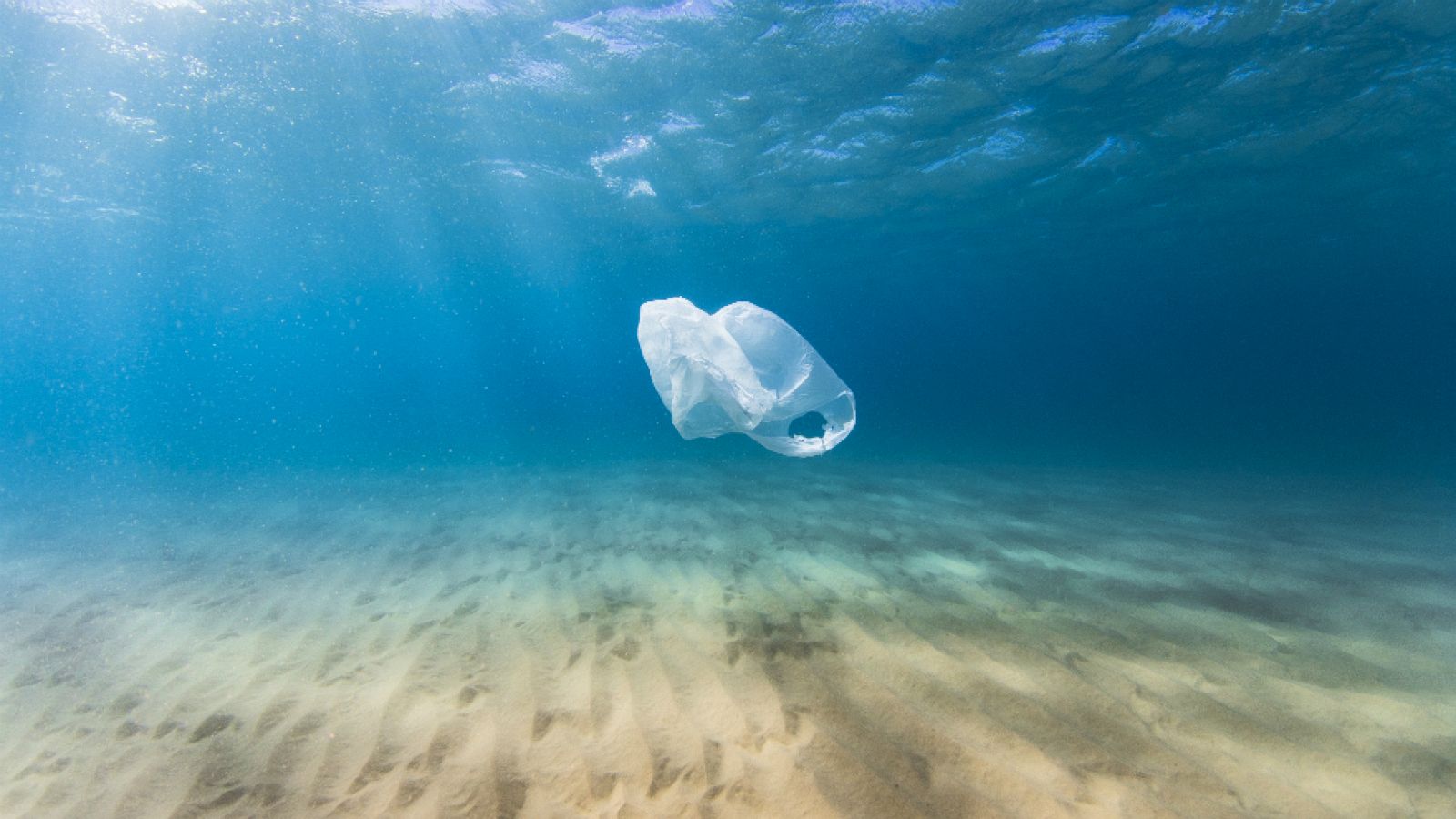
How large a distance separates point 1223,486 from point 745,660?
12.8 meters

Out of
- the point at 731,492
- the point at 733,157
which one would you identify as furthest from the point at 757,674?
the point at 733,157

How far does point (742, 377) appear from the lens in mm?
4324

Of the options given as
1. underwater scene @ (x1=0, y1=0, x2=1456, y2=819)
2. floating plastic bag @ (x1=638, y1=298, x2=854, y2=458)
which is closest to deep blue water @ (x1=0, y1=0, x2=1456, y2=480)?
underwater scene @ (x1=0, y1=0, x2=1456, y2=819)

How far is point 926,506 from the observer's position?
28.5 ft

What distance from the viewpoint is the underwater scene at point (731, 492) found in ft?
8.81

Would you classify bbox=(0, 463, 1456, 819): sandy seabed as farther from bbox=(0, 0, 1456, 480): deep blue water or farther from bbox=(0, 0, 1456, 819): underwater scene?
bbox=(0, 0, 1456, 480): deep blue water

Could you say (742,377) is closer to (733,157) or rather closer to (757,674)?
(757,674)

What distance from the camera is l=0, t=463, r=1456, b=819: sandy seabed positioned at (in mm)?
2410

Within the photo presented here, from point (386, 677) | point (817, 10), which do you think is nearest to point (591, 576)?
point (386, 677)

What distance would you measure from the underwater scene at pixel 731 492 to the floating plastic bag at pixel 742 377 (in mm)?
39

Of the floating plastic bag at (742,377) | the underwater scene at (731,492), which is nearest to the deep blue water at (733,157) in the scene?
the underwater scene at (731,492)

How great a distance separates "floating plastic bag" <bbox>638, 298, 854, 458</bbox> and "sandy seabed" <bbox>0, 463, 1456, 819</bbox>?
142cm

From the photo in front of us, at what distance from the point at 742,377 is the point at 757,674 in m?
2.09

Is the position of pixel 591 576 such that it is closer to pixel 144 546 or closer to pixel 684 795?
pixel 684 795
